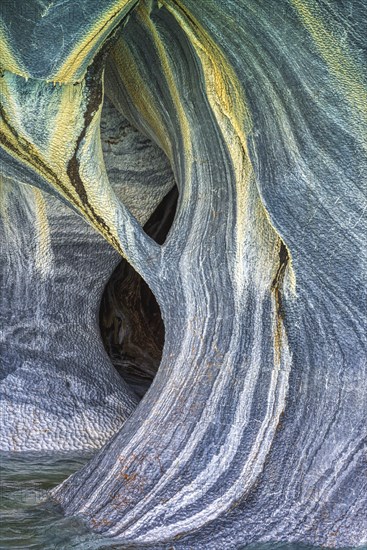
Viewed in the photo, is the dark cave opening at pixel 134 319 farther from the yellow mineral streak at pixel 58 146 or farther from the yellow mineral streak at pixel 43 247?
the yellow mineral streak at pixel 58 146

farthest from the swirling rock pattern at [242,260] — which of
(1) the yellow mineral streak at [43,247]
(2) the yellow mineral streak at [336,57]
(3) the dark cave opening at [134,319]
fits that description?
(3) the dark cave opening at [134,319]

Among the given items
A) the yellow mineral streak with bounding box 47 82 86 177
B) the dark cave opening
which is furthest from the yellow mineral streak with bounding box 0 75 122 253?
the dark cave opening

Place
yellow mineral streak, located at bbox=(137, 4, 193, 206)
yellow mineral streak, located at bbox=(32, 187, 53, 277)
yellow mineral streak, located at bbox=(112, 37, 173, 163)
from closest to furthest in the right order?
1. yellow mineral streak, located at bbox=(137, 4, 193, 206)
2. yellow mineral streak, located at bbox=(112, 37, 173, 163)
3. yellow mineral streak, located at bbox=(32, 187, 53, 277)

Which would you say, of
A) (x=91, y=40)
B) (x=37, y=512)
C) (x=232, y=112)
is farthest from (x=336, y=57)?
(x=37, y=512)

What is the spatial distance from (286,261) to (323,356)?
6.5 inches

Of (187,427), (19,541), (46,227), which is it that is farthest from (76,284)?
(19,541)

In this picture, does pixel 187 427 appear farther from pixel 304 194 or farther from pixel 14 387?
pixel 14 387

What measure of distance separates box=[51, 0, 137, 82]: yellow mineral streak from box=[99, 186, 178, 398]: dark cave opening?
3.62 ft

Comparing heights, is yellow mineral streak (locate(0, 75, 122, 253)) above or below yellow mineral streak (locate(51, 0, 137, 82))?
below

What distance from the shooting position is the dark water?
1.50m

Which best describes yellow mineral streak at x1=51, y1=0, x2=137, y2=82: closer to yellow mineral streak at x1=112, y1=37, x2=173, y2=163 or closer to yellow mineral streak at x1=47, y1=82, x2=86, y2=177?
yellow mineral streak at x1=47, y1=82, x2=86, y2=177

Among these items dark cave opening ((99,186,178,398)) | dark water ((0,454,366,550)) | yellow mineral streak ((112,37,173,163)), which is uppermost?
yellow mineral streak ((112,37,173,163))

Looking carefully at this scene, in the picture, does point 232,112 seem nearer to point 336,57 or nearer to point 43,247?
point 336,57

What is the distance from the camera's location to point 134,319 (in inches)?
111
